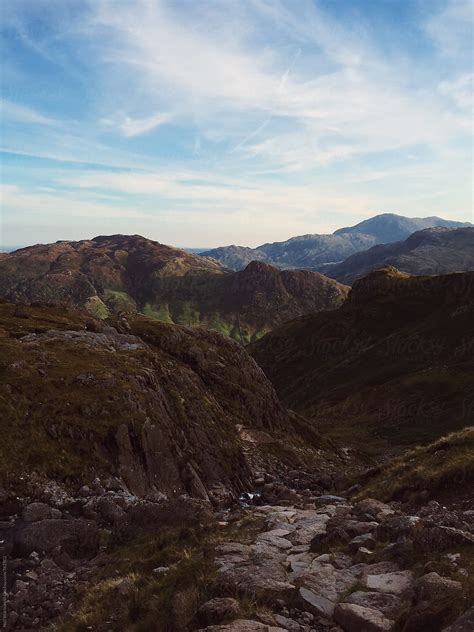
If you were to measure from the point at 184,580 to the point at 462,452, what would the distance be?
18738 millimetres

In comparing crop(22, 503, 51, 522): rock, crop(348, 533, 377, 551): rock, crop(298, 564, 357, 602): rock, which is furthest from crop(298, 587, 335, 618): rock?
crop(22, 503, 51, 522): rock

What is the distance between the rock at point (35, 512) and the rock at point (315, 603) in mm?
14848

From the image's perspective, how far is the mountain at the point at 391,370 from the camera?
3968 inches

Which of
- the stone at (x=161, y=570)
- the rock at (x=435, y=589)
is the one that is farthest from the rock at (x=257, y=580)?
the rock at (x=435, y=589)

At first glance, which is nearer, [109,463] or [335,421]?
[109,463]

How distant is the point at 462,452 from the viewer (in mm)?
25969

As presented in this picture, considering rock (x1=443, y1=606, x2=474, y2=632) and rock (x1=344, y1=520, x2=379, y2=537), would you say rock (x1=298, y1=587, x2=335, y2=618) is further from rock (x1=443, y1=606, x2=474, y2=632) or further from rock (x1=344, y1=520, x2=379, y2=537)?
rock (x1=344, y1=520, x2=379, y2=537)

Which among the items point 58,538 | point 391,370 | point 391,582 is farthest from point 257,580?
point 391,370

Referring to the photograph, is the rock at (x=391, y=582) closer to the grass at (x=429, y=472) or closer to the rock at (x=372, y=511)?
the rock at (x=372, y=511)

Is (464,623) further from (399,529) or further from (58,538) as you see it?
(58,538)

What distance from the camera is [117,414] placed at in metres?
33.1

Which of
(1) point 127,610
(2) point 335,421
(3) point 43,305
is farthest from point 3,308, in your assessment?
(2) point 335,421

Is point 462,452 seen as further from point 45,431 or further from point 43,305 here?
point 43,305

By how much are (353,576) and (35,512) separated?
15.9 metres
